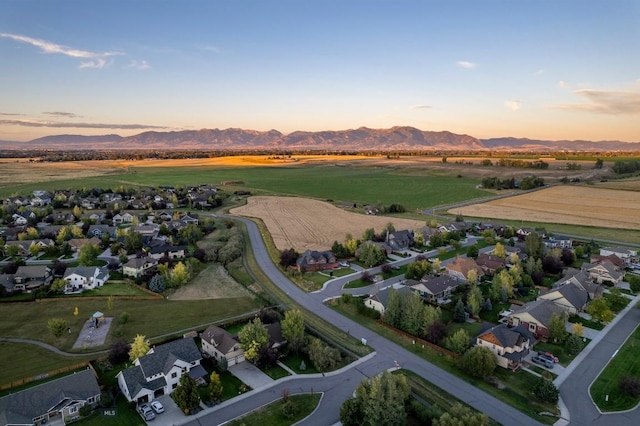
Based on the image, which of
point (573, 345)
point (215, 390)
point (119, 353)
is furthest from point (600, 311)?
point (119, 353)

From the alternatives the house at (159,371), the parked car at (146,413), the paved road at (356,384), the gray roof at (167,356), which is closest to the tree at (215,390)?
the paved road at (356,384)

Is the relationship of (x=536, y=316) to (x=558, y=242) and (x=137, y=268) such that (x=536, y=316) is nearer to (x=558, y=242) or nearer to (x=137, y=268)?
(x=558, y=242)

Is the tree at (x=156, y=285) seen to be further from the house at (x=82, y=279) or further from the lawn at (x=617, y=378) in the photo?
the lawn at (x=617, y=378)

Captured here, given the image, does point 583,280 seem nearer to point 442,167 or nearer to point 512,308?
point 512,308

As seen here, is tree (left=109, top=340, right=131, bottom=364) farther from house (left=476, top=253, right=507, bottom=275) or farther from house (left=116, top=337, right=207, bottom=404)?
house (left=476, top=253, right=507, bottom=275)

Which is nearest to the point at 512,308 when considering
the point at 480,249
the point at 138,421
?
the point at 480,249

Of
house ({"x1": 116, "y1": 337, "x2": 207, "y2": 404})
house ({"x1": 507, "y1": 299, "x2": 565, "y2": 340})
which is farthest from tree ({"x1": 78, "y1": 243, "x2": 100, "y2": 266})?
house ({"x1": 507, "y1": 299, "x2": 565, "y2": 340})

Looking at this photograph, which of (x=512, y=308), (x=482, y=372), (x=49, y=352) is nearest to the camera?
(x=482, y=372)
